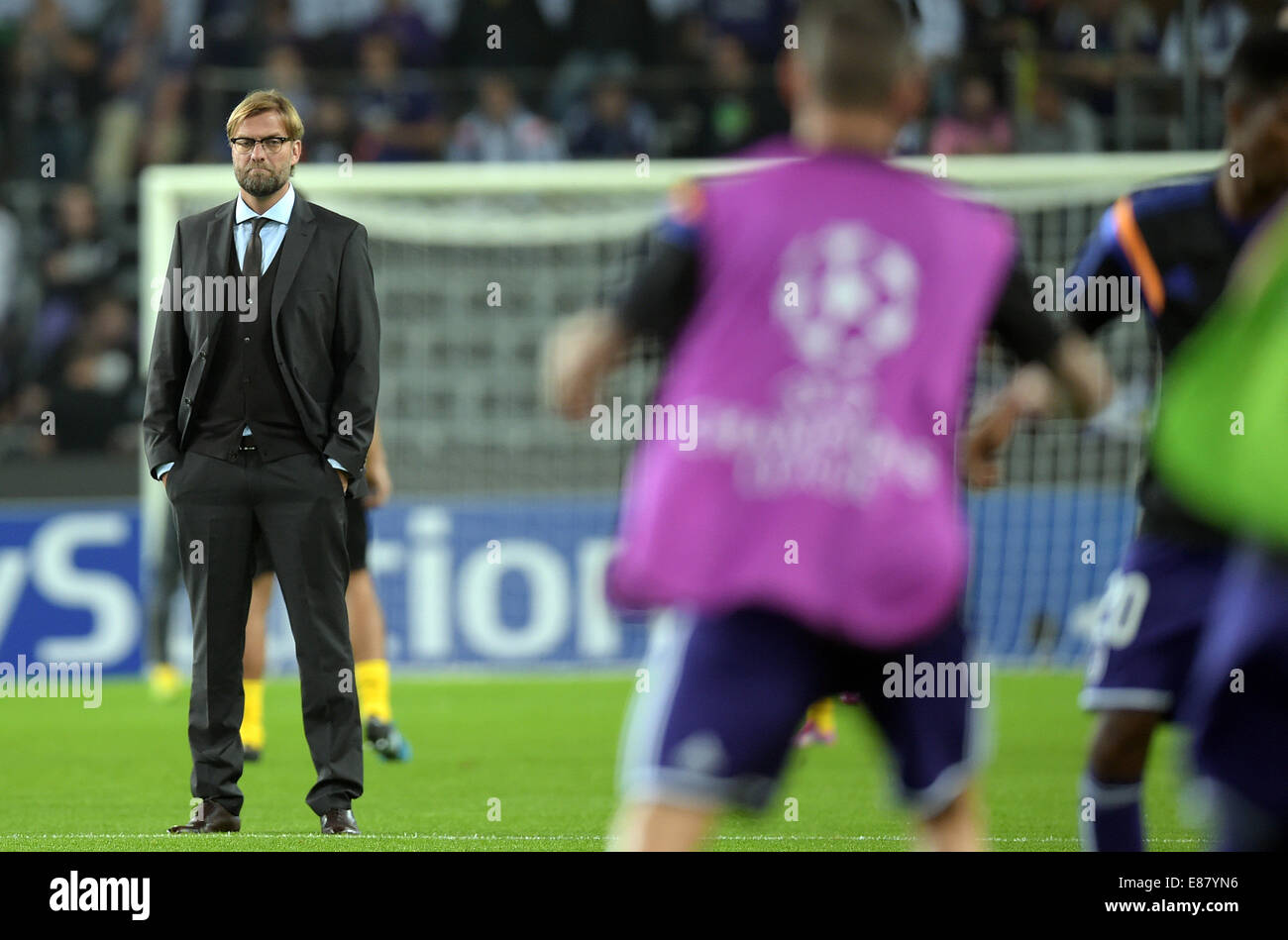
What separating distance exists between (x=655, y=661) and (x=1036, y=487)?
10.2 meters

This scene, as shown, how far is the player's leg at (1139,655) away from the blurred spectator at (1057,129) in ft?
34.9

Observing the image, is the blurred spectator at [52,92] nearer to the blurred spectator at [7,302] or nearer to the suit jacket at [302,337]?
the blurred spectator at [7,302]

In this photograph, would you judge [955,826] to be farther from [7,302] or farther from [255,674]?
[7,302]

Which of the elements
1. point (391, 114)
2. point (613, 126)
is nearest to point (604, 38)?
point (613, 126)

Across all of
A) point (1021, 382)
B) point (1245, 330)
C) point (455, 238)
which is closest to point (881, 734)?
point (1021, 382)

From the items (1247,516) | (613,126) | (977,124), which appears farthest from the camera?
(613,126)

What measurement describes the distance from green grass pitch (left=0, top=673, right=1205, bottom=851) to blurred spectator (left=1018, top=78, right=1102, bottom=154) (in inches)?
172

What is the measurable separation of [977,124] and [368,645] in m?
7.79

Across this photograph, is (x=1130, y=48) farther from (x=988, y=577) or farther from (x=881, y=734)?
(x=881, y=734)

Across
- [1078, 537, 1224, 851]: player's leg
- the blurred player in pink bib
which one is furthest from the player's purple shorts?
the blurred player in pink bib

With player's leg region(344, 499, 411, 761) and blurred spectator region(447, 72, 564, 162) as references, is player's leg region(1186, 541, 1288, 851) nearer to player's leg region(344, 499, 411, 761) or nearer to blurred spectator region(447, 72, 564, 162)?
player's leg region(344, 499, 411, 761)

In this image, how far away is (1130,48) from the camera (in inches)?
612

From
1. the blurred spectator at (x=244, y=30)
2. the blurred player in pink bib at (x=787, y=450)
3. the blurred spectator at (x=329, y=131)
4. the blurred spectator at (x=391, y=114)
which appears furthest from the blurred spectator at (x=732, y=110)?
the blurred player in pink bib at (x=787, y=450)

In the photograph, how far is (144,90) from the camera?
53.5 feet
